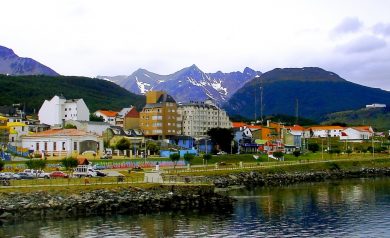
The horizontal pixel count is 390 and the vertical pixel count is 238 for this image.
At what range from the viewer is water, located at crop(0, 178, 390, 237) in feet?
181

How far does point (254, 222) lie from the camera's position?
62094mm

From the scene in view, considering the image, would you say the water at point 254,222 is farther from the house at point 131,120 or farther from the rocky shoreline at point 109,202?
the house at point 131,120

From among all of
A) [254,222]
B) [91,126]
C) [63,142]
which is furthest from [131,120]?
[254,222]

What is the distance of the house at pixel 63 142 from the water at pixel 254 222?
157ft

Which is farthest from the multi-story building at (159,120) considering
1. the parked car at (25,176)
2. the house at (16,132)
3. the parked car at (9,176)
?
the parked car at (9,176)

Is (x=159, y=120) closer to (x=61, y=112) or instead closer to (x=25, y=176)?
(x=61, y=112)

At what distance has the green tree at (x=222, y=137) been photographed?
6132 inches

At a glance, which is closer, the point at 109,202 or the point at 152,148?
the point at 109,202

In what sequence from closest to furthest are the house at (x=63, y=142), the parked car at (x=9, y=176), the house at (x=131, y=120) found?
1. the parked car at (x=9, y=176)
2. the house at (x=63, y=142)
3. the house at (x=131, y=120)

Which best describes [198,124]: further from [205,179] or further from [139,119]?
[205,179]

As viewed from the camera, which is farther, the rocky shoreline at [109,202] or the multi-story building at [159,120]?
the multi-story building at [159,120]

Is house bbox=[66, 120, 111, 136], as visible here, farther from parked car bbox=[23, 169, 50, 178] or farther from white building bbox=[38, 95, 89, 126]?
parked car bbox=[23, 169, 50, 178]

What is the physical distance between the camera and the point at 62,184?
71.2m

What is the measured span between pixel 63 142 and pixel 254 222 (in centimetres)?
6544
